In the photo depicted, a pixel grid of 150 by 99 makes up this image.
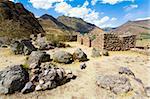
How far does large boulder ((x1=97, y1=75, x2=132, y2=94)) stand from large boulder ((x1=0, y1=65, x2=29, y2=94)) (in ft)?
16.2

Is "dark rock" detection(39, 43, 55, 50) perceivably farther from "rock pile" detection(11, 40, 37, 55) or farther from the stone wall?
the stone wall

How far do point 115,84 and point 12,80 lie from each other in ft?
21.0

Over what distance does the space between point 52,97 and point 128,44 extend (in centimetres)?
1647

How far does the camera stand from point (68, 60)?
18.1 m

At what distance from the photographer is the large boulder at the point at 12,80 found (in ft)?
40.2

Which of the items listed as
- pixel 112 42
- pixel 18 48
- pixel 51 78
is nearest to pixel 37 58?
pixel 51 78

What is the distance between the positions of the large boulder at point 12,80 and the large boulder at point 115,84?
4945mm

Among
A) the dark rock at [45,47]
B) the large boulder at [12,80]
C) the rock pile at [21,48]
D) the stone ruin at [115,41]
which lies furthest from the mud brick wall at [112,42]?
the large boulder at [12,80]

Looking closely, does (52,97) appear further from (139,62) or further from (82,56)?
(139,62)

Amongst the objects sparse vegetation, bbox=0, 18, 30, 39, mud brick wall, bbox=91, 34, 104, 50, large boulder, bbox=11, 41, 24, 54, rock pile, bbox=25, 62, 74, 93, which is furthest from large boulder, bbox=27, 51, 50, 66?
sparse vegetation, bbox=0, 18, 30, 39

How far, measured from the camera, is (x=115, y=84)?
41.8 feet

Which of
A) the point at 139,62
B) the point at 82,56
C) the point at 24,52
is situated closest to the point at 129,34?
the point at 139,62

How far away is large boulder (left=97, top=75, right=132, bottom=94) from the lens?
40.4 ft

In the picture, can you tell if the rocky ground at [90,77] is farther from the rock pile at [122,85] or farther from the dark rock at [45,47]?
the dark rock at [45,47]
